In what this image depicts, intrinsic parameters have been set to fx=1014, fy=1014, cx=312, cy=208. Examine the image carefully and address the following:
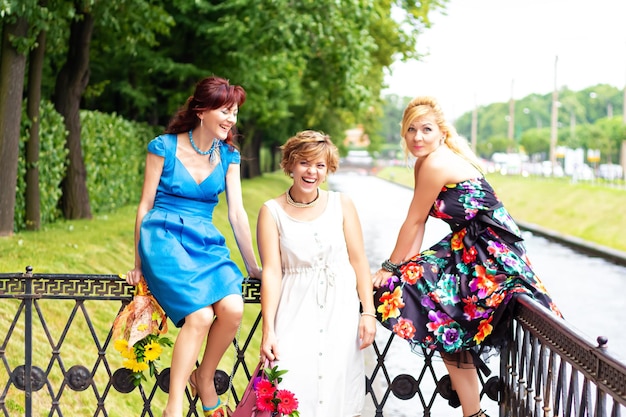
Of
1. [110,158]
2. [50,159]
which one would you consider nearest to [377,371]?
[50,159]

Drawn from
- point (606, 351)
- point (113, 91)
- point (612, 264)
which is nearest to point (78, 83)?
point (113, 91)

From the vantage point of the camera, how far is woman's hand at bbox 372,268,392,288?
5.15 metres

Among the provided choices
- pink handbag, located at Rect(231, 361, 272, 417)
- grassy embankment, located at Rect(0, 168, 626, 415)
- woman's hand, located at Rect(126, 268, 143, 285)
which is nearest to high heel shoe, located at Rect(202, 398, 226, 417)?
pink handbag, located at Rect(231, 361, 272, 417)

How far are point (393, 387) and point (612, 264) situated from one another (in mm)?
19753

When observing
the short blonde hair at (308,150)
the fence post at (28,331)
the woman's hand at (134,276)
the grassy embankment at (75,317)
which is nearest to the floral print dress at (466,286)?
the short blonde hair at (308,150)

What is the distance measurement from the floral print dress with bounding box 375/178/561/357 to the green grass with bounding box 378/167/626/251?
21136 mm

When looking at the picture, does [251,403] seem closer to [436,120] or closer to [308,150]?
[308,150]

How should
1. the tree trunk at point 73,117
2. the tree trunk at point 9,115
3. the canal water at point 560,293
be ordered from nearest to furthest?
the canal water at point 560,293
the tree trunk at point 9,115
the tree trunk at point 73,117

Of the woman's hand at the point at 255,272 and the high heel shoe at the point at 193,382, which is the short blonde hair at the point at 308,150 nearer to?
the woman's hand at the point at 255,272

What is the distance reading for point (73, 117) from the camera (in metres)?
18.1

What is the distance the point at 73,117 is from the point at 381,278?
13.9 metres

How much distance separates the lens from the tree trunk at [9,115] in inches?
542

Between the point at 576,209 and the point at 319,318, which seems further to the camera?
the point at 576,209

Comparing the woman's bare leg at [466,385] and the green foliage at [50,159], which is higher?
the green foliage at [50,159]
